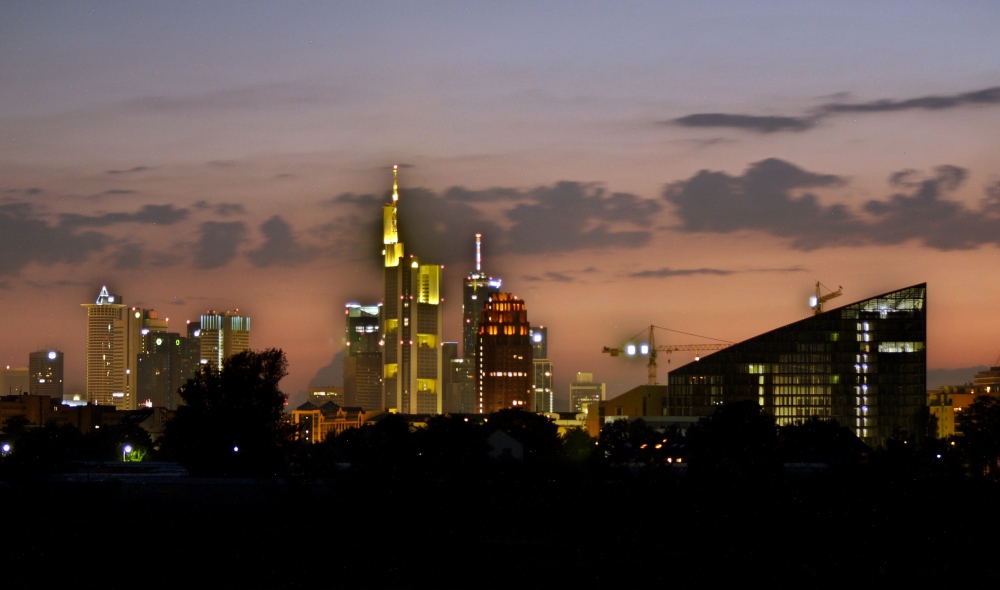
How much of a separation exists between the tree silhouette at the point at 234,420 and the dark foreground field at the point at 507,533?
19.1 m

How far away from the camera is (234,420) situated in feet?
339

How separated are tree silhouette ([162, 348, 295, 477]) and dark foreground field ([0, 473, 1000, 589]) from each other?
19.1 m

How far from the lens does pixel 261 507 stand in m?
75.4

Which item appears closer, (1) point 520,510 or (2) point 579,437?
(1) point 520,510

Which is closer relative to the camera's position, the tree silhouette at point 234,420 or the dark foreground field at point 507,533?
the dark foreground field at point 507,533

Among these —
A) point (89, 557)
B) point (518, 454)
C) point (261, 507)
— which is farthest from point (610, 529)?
point (518, 454)

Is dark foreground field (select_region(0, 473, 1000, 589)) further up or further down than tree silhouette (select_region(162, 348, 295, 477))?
further down

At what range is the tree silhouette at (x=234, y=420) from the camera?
327 feet

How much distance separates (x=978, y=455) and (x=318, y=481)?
4547 centimetres

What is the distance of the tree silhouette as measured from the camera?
9956 centimetres

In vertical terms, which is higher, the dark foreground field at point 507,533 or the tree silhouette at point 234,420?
the tree silhouette at point 234,420

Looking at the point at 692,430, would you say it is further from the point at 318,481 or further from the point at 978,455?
the point at 318,481

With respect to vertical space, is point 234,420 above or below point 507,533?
above

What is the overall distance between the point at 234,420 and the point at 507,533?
4003 cm
